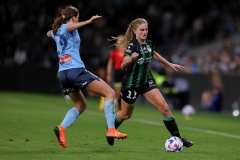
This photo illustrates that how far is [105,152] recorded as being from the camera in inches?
450

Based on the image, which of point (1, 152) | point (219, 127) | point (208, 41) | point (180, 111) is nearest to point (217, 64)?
point (180, 111)

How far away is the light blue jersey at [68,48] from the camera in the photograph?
1166cm

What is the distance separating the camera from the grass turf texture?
11125 millimetres

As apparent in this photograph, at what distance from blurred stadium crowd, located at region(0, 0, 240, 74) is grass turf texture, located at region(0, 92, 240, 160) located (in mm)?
8228

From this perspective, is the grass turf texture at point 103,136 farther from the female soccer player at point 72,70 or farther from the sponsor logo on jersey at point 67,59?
the sponsor logo on jersey at point 67,59

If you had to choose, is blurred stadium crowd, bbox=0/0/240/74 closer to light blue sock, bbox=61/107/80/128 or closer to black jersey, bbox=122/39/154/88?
black jersey, bbox=122/39/154/88

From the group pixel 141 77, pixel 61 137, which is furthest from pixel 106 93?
pixel 61 137

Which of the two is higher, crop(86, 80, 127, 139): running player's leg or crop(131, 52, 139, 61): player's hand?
crop(131, 52, 139, 61): player's hand

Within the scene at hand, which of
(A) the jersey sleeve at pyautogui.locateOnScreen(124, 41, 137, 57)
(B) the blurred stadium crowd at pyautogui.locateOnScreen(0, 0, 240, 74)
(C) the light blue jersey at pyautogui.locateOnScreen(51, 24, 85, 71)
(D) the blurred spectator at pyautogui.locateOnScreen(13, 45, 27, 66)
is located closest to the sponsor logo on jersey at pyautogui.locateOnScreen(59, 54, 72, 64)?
(C) the light blue jersey at pyautogui.locateOnScreen(51, 24, 85, 71)

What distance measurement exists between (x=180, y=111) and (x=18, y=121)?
8135 mm

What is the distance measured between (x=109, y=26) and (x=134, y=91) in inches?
827

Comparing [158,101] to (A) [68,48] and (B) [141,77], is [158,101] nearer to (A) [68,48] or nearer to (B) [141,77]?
(B) [141,77]

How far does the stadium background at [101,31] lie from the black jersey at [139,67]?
16.0 metres

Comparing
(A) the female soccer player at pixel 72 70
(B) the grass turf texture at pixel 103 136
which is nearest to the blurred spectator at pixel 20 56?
(B) the grass turf texture at pixel 103 136
